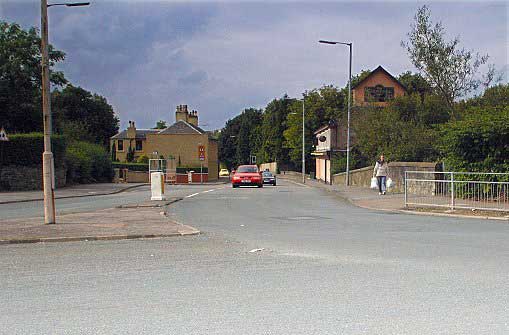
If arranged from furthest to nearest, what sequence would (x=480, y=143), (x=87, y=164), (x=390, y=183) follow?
(x=87, y=164), (x=390, y=183), (x=480, y=143)

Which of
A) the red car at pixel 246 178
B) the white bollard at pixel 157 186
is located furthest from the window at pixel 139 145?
the white bollard at pixel 157 186

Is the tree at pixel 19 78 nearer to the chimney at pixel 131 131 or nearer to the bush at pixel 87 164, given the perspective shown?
the bush at pixel 87 164

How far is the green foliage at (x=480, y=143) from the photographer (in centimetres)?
2252

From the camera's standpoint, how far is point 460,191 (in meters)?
19.4

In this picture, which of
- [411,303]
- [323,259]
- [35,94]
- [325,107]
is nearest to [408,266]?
[323,259]

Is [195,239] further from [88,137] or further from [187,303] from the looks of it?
[88,137]

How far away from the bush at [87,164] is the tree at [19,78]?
3.94 m

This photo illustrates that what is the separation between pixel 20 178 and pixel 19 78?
24.7ft

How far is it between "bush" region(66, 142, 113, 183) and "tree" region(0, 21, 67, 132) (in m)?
3.94

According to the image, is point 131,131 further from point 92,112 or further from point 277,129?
point 277,129

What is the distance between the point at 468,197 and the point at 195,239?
10386 mm

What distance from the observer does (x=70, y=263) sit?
9.95m

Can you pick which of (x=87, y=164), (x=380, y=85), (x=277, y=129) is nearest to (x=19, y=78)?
(x=87, y=164)

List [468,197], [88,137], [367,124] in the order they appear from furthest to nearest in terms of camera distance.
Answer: [88,137] → [367,124] → [468,197]
